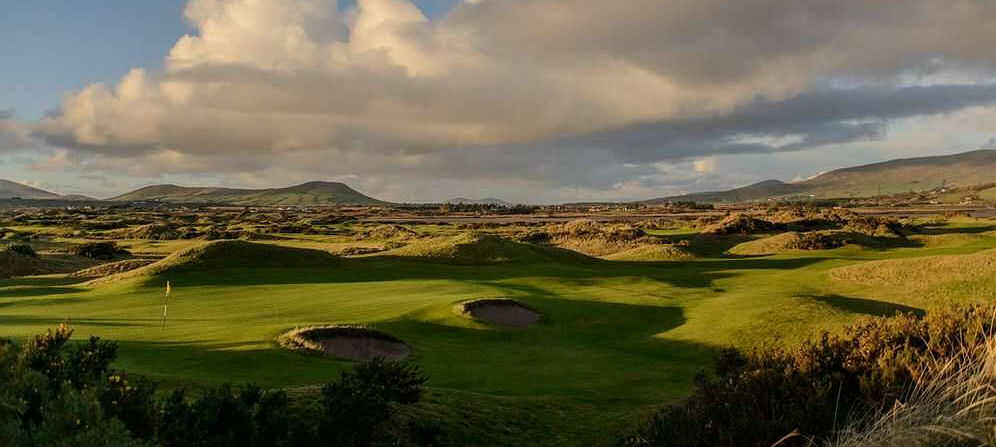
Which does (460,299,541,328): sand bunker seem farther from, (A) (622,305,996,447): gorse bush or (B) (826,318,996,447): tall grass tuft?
(B) (826,318,996,447): tall grass tuft

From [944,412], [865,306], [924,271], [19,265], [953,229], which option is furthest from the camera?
[953,229]

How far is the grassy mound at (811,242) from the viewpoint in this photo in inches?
2670

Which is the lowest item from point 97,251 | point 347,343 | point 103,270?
point 347,343

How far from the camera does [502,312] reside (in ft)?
97.5

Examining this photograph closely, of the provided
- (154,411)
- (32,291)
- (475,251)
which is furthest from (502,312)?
(475,251)

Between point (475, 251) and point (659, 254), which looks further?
point (659, 254)

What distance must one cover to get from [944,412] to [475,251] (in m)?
51.4

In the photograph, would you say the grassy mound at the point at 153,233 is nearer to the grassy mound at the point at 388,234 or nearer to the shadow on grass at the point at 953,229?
the grassy mound at the point at 388,234

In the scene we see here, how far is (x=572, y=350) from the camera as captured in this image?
2478cm

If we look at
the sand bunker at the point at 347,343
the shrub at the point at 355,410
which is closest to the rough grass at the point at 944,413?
the shrub at the point at 355,410

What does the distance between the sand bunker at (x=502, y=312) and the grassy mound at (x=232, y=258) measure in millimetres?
22993

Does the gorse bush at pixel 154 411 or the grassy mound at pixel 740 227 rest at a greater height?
the gorse bush at pixel 154 411

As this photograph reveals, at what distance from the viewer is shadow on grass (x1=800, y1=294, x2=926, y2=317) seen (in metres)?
30.2

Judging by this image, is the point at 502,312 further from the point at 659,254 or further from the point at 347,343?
the point at 659,254
